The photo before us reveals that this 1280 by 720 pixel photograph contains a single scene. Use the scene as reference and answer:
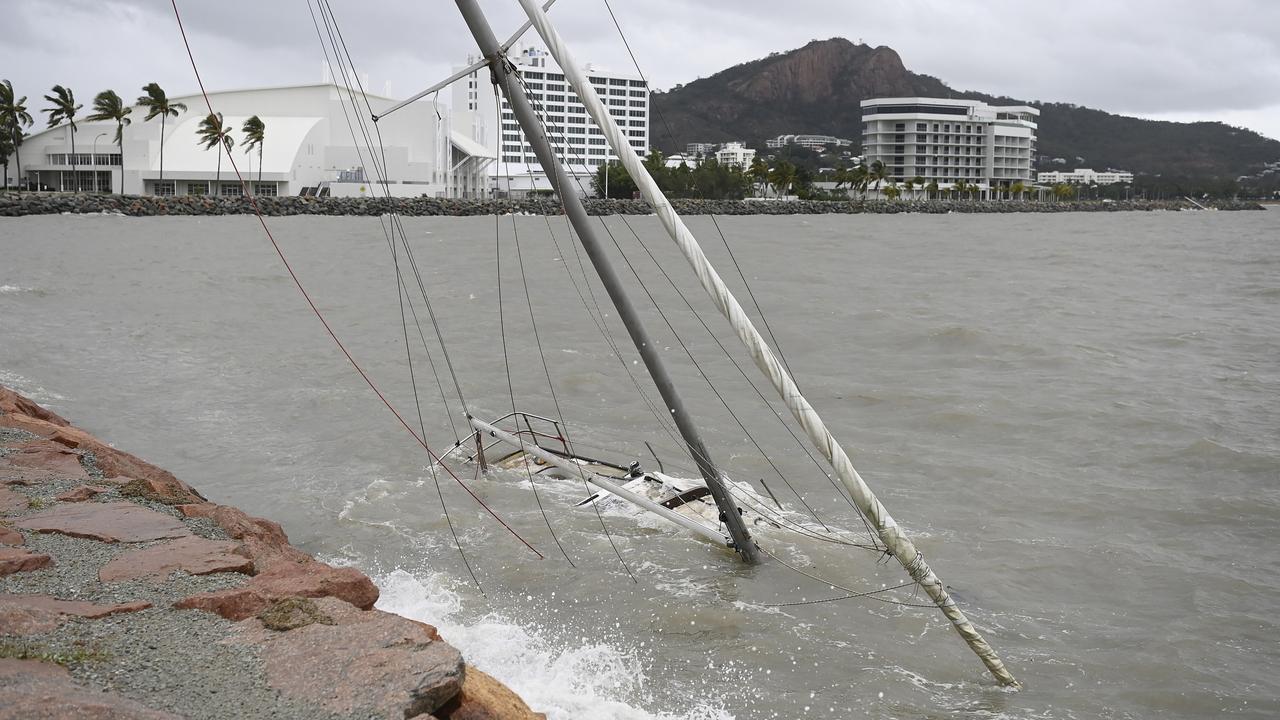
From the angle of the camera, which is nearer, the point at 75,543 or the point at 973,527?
the point at 75,543

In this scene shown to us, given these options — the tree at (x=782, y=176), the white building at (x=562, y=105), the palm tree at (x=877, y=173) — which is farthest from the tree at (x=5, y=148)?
the palm tree at (x=877, y=173)

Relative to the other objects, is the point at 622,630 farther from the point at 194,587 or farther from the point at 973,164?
the point at 973,164

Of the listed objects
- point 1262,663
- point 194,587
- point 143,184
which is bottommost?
point 1262,663

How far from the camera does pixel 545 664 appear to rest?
8016mm

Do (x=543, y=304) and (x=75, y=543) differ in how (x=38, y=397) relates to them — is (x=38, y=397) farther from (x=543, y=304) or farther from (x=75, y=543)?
(x=543, y=304)

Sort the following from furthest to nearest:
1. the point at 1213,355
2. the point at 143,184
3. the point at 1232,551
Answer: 1. the point at 143,184
2. the point at 1213,355
3. the point at 1232,551

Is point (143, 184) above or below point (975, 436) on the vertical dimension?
above

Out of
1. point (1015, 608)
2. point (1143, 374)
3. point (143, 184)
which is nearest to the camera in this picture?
point (1015, 608)

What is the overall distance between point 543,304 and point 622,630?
22528mm

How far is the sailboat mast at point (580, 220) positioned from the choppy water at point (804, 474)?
1.35 metres

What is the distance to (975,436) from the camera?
54.6 ft

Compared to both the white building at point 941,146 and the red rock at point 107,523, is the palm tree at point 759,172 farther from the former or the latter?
the red rock at point 107,523

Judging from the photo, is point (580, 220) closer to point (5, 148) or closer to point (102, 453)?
point (102, 453)

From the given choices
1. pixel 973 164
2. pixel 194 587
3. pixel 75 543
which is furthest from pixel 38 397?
pixel 973 164
